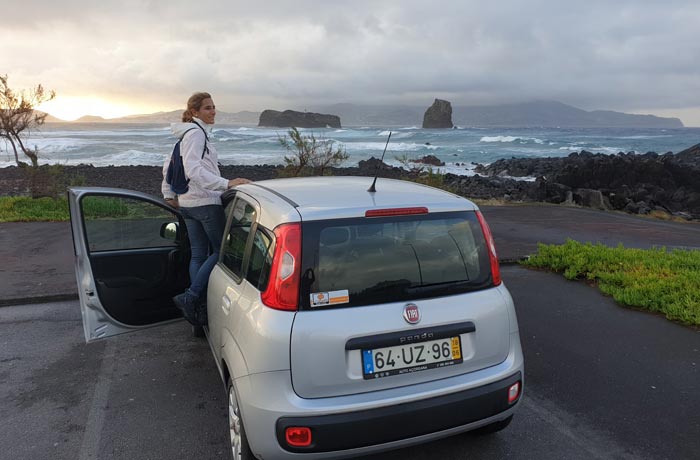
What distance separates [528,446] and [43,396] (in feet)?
11.1

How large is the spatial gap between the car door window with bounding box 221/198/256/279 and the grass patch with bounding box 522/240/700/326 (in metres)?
4.37

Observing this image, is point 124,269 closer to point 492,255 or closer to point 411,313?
point 411,313

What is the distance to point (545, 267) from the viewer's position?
23.7 feet

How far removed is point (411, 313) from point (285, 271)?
0.65 meters

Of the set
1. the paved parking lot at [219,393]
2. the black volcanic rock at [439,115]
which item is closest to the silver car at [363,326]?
the paved parking lot at [219,393]

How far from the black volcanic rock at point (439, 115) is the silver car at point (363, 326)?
427 ft

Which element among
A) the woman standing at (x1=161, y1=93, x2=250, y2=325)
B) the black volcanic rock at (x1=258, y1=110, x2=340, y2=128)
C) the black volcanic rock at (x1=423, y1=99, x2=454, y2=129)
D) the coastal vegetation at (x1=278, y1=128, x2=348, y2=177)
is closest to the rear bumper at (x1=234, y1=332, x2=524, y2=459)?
the woman standing at (x1=161, y1=93, x2=250, y2=325)

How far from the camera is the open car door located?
381cm

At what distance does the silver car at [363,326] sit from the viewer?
2379mm

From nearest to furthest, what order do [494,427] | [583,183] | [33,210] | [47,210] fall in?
[494,427], [33,210], [47,210], [583,183]

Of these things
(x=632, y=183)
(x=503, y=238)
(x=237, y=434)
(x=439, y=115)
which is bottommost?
(x=632, y=183)

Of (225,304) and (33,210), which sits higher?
(225,304)

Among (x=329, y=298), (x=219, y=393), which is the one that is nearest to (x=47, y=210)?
(x=219, y=393)

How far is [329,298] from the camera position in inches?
97.8
